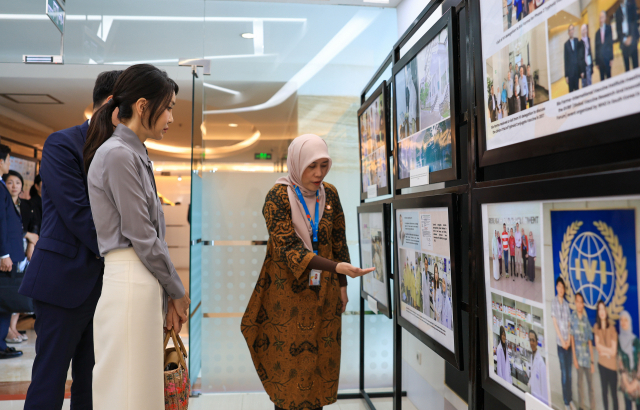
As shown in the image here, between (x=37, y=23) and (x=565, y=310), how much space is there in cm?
393

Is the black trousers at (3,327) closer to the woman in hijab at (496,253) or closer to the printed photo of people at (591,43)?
the woman in hijab at (496,253)

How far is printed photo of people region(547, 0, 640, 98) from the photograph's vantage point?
0.70 m

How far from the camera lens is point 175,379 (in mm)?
1472

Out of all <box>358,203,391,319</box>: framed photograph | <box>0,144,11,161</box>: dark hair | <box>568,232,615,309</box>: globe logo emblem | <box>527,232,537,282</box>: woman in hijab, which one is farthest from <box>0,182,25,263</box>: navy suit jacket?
<box>568,232,615,309</box>: globe logo emblem

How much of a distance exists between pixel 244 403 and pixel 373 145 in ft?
6.73

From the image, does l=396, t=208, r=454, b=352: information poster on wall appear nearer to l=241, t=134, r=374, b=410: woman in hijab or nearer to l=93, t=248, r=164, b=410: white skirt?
l=241, t=134, r=374, b=410: woman in hijab

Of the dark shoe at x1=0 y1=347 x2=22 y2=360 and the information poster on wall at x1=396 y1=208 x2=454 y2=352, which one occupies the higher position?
the information poster on wall at x1=396 y1=208 x2=454 y2=352

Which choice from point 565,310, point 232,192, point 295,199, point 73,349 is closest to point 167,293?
point 73,349

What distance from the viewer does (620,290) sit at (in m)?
0.72

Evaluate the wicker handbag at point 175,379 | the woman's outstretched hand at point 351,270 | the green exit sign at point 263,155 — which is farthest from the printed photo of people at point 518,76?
the green exit sign at point 263,155

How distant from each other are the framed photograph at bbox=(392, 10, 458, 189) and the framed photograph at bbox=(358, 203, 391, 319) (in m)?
0.34

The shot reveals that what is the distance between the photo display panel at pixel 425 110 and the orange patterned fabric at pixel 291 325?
597mm

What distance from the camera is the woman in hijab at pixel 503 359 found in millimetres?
1062

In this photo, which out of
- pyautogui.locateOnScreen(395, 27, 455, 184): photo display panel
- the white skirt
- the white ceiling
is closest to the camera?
the white skirt
